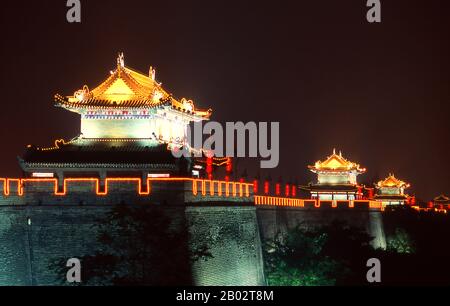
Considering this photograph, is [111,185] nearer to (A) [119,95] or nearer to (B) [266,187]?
(A) [119,95]

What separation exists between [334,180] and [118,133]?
23622 millimetres

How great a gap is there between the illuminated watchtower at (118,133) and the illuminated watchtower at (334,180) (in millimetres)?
18998

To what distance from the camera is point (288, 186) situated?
4131 centimetres

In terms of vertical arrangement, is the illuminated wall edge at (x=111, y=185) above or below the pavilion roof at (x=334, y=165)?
below

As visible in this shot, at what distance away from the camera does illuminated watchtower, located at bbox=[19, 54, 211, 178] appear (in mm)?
26969

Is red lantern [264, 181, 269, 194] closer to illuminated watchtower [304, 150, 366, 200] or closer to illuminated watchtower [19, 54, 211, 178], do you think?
illuminated watchtower [19, 54, 211, 178]

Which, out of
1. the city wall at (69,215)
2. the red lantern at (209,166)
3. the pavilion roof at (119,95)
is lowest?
the city wall at (69,215)

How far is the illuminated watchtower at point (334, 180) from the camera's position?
164ft

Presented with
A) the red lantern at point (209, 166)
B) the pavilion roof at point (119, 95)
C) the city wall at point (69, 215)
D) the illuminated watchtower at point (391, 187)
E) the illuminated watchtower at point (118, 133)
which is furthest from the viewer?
the illuminated watchtower at point (391, 187)

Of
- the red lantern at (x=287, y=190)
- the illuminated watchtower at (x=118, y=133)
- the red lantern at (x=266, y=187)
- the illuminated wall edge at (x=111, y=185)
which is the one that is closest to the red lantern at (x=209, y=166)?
the illuminated watchtower at (x=118, y=133)

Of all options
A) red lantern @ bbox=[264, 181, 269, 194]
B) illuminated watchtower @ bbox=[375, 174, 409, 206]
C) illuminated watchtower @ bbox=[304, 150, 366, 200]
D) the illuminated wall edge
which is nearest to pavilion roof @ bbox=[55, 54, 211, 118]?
the illuminated wall edge

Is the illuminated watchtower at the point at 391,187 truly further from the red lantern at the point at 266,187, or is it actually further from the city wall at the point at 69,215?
the city wall at the point at 69,215
